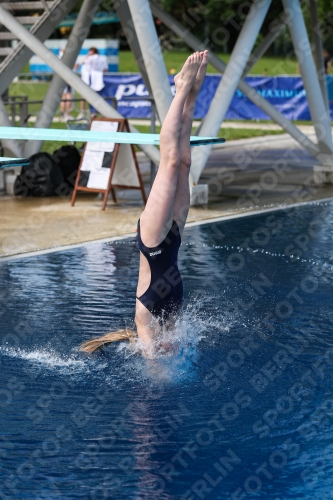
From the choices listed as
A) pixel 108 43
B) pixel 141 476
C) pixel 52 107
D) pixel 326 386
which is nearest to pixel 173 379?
pixel 326 386

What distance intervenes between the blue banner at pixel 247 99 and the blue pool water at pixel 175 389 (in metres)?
19.8

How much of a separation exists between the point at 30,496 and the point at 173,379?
1.68 metres

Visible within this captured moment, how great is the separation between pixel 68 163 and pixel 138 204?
175cm

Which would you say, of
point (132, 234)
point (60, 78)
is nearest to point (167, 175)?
point (132, 234)

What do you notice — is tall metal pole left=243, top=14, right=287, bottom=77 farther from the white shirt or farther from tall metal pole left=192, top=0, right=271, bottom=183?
the white shirt

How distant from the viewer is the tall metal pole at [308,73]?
1369 centimetres

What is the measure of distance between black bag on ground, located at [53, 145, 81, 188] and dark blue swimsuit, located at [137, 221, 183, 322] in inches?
332

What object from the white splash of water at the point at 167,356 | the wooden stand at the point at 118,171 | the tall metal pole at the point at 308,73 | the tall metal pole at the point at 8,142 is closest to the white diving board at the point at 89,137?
the white splash of water at the point at 167,356

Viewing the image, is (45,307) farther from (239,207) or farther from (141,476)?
(239,207)

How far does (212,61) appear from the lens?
15219 millimetres

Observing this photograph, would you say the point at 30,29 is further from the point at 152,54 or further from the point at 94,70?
the point at 94,70

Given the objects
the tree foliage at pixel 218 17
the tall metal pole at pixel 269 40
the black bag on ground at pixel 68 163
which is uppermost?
the tree foliage at pixel 218 17

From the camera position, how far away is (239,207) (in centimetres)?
1273

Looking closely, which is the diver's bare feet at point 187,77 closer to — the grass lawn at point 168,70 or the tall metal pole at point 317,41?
the tall metal pole at point 317,41
